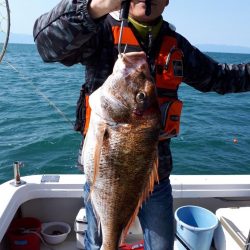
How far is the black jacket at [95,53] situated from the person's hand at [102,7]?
0.03 metres

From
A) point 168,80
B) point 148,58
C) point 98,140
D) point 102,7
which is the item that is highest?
point 102,7

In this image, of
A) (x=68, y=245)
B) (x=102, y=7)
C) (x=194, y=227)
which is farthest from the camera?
(x=68, y=245)

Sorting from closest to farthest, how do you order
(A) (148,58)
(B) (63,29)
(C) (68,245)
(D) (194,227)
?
(B) (63,29) < (A) (148,58) < (D) (194,227) < (C) (68,245)

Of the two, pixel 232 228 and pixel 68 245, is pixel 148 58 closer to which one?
pixel 232 228

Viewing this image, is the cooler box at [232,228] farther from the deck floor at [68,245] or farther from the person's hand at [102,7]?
the person's hand at [102,7]

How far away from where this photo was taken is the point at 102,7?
67.2 inches

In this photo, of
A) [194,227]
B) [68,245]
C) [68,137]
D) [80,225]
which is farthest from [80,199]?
[68,137]

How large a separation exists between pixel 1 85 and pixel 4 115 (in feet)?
21.9

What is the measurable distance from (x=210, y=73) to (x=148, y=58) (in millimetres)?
590

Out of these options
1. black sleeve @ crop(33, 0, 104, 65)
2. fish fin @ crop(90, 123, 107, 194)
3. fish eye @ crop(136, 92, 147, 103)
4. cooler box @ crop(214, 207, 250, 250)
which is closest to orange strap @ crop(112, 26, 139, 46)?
black sleeve @ crop(33, 0, 104, 65)

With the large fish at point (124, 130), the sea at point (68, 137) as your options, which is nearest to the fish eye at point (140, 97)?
the large fish at point (124, 130)

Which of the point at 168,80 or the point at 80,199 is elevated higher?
the point at 168,80

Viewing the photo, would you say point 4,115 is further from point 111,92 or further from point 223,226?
point 111,92

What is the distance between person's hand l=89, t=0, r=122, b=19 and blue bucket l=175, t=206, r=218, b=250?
237 cm
